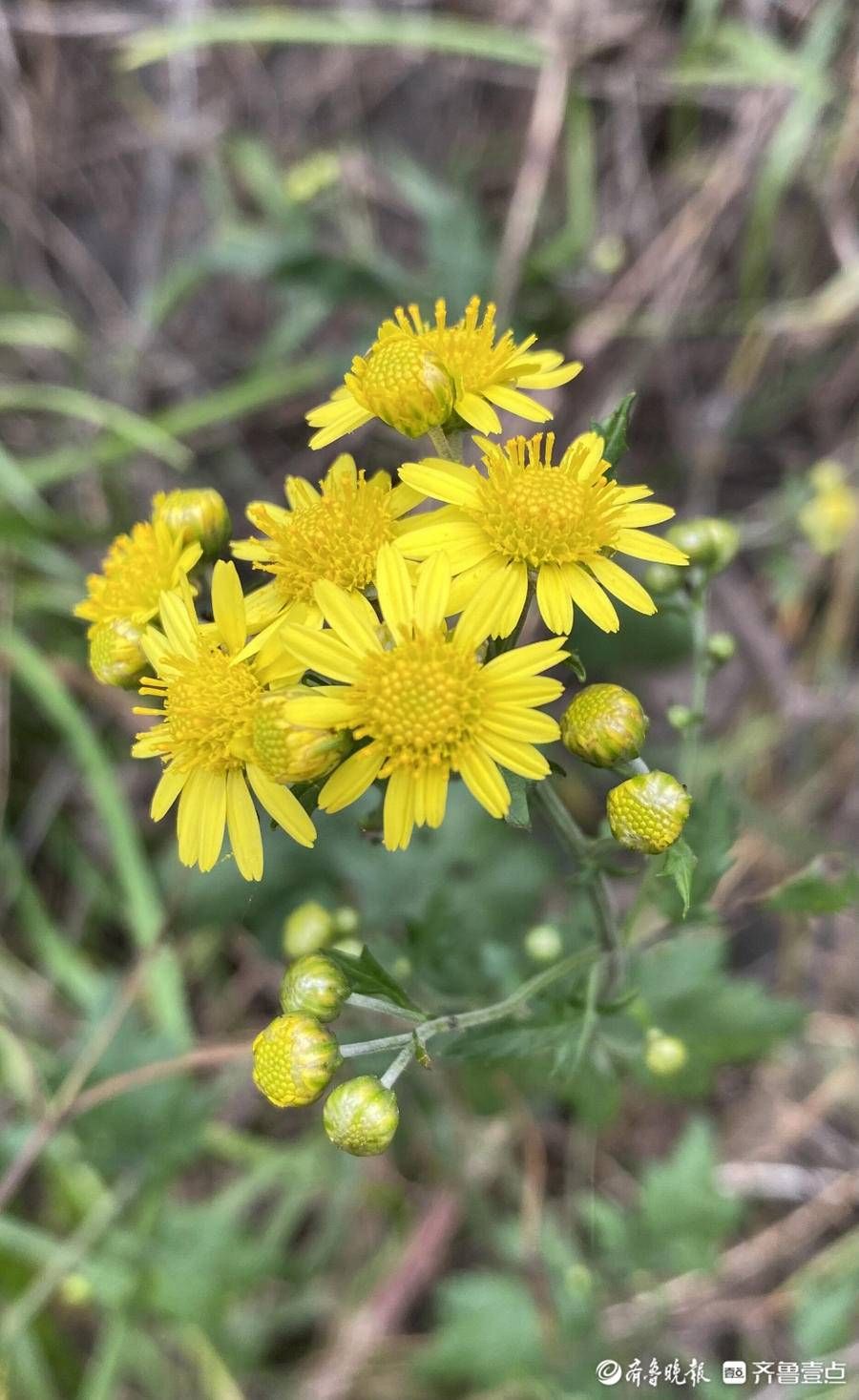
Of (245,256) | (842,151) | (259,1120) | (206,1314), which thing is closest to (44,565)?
(245,256)

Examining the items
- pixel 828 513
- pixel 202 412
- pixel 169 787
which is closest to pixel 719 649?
pixel 169 787

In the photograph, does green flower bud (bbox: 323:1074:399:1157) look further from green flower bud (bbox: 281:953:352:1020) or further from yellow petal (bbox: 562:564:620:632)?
yellow petal (bbox: 562:564:620:632)

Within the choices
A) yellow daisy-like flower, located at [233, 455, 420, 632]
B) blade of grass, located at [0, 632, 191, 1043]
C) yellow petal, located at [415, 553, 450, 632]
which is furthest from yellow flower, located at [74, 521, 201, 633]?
blade of grass, located at [0, 632, 191, 1043]

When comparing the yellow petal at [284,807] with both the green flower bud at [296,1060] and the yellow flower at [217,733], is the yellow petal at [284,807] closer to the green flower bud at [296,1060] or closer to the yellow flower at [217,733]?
the yellow flower at [217,733]

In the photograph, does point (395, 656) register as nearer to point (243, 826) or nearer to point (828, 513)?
point (243, 826)

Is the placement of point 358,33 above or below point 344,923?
above

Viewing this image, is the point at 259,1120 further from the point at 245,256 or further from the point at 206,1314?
the point at 245,256

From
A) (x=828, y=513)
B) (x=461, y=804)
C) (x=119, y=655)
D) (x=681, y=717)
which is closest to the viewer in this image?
(x=119, y=655)
